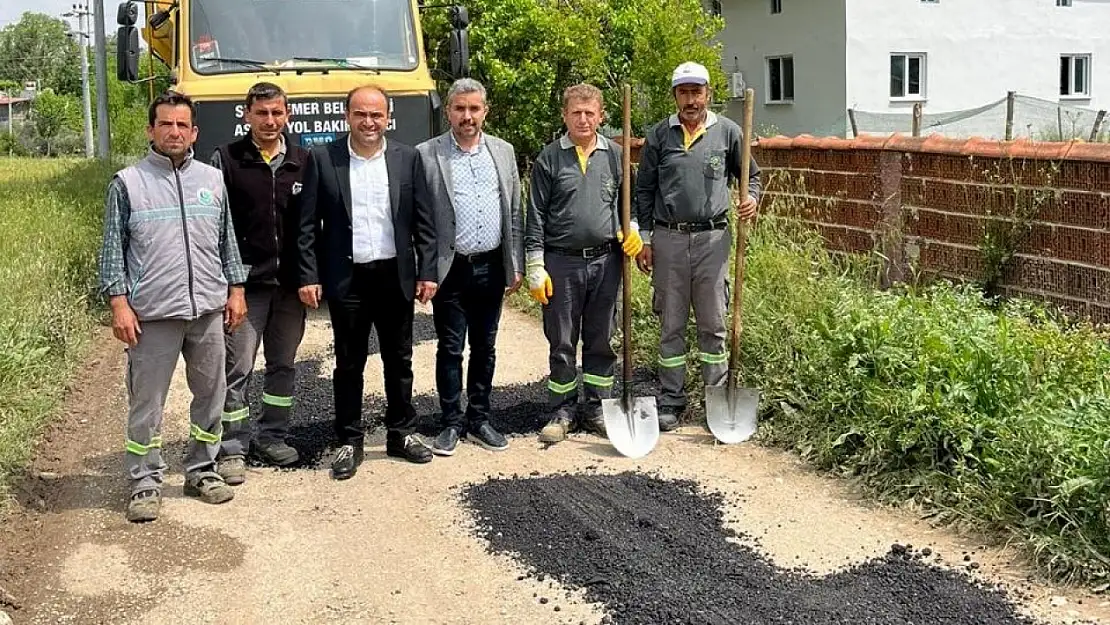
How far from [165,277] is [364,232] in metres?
0.98

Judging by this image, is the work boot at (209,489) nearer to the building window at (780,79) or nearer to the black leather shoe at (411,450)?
the black leather shoe at (411,450)

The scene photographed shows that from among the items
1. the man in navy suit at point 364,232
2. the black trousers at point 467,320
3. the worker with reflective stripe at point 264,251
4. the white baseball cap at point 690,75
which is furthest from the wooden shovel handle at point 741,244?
the worker with reflective stripe at point 264,251

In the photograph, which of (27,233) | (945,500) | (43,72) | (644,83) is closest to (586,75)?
(644,83)

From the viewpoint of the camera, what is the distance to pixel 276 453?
20.0ft

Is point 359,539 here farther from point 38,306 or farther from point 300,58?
point 300,58

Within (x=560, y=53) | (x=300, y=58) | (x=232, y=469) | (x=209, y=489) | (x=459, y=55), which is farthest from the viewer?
(x=560, y=53)

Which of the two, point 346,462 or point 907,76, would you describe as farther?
point 907,76

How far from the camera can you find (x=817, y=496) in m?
5.50

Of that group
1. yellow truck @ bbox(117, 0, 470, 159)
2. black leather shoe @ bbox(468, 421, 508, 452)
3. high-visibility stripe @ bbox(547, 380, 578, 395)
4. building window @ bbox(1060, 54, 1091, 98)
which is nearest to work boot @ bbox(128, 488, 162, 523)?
black leather shoe @ bbox(468, 421, 508, 452)

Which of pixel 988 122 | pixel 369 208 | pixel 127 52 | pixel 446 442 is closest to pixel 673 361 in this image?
pixel 446 442

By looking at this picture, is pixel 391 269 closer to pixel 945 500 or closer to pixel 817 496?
pixel 817 496

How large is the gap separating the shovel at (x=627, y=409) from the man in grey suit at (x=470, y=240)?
1.86ft

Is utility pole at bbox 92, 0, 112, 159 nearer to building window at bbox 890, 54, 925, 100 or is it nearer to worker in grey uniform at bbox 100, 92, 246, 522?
building window at bbox 890, 54, 925, 100

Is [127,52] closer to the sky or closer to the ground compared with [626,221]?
closer to the sky
